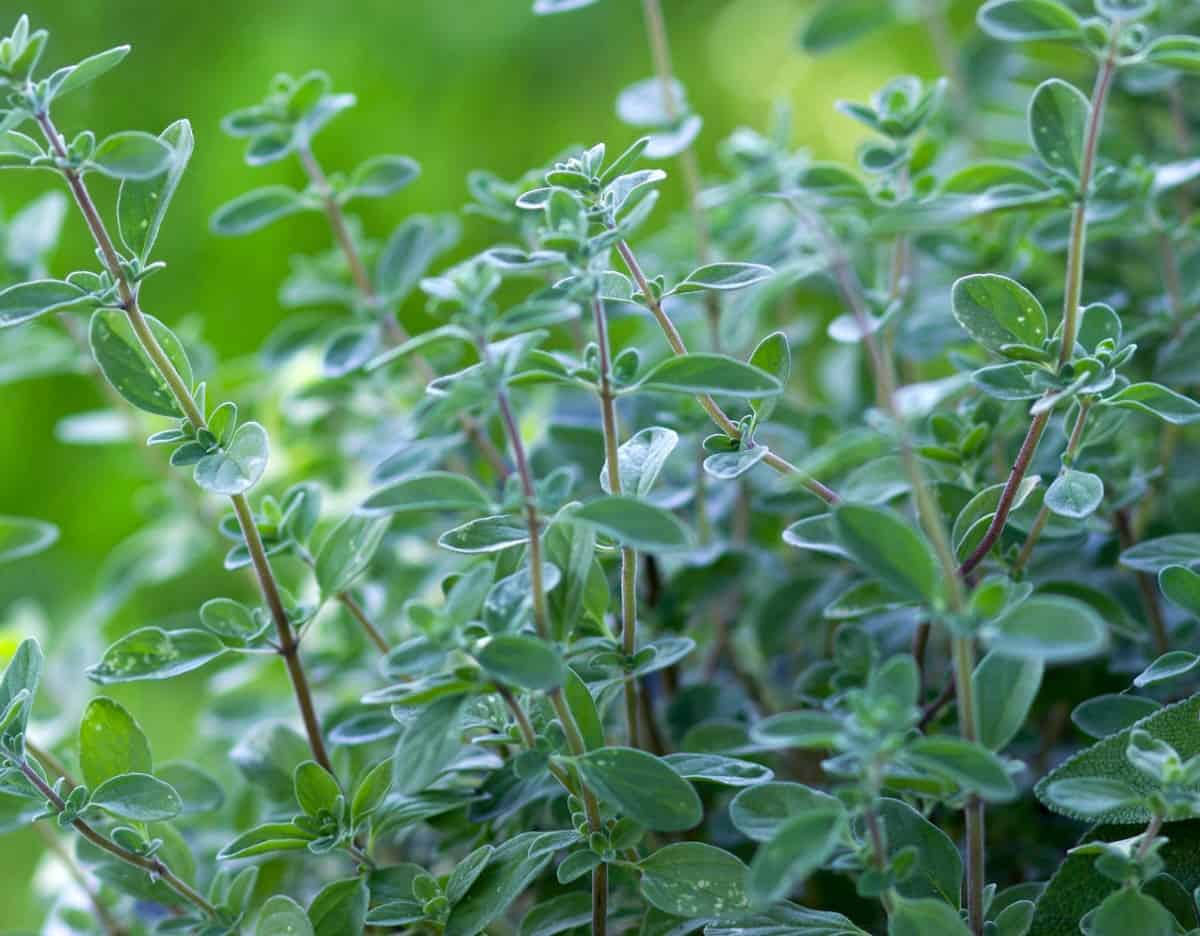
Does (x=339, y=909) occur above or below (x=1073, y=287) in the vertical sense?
below

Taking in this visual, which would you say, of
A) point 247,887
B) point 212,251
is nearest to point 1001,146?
point 247,887

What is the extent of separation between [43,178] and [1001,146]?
51.9 inches

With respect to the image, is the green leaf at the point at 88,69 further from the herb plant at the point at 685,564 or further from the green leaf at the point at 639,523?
the green leaf at the point at 639,523

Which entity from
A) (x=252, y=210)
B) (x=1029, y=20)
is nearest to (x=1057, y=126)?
(x=1029, y=20)

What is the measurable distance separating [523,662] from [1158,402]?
1.06ft

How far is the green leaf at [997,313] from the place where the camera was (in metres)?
0.57

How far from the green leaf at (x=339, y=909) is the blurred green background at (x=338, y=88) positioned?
3.55 feet

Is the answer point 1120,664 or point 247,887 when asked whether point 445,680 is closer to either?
point 247,887

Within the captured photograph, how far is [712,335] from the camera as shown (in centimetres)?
91

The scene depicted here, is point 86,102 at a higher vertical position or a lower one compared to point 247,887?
higher

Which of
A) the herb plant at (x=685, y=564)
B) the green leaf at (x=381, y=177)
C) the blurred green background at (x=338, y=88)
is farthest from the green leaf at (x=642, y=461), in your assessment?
the blurred green background at (x=338, y=88)

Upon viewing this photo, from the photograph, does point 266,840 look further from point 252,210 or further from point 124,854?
point 252,210

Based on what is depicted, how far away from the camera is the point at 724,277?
577 mm

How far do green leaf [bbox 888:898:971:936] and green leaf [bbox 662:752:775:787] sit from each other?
8 centimetres
